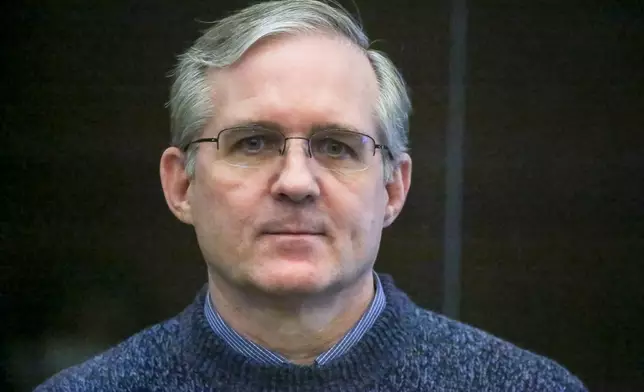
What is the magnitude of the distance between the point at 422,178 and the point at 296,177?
835 millimetres

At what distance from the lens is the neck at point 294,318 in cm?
127

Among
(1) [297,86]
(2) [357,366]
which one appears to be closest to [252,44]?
(1) [297,86]

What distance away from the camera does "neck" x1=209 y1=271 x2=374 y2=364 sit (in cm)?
127

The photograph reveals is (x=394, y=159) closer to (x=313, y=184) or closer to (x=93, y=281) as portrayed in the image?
(x=313, y=184)

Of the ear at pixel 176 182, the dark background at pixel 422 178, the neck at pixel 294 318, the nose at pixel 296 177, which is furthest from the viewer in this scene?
the dark background at pixel 422 178

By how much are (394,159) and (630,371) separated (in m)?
1.08

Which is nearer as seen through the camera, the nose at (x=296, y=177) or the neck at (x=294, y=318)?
the nose at (x=296, y=177)

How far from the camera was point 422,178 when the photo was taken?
6.35ft

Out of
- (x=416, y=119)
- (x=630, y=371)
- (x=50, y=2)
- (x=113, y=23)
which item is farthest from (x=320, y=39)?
(x=630, y=371)

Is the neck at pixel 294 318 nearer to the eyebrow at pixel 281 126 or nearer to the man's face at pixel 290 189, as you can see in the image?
the man's face at pixel 290 189

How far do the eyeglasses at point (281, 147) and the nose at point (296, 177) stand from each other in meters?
0.01

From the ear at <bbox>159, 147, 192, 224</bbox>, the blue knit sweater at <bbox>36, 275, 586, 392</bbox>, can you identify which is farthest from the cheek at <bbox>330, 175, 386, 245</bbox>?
the ear at <bbox>159, 147, 192, 224</bbox>

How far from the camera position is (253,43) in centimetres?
126

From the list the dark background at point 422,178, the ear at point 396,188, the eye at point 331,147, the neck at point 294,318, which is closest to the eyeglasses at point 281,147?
the eye at point 331,147
